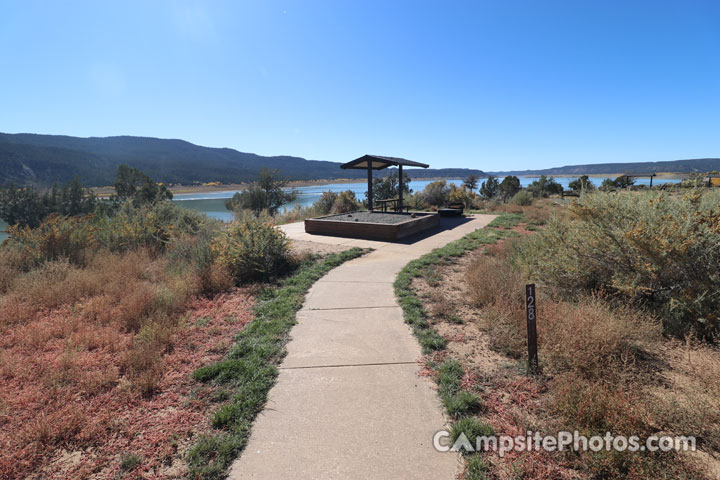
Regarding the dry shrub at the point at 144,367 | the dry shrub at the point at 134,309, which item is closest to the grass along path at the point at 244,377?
the dry shrub at the point at 144,367

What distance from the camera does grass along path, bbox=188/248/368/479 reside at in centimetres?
228

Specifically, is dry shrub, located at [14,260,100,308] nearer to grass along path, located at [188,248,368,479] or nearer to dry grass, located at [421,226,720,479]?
grass along path, located at [188,248,368,479]

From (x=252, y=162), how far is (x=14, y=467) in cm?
17388

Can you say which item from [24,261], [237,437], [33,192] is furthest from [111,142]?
[237,437]

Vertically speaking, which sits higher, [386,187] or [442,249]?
[386,187]

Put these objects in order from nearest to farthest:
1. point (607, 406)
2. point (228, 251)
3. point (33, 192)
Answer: point (607, 406) < point (228, 251) < point (33, 192)

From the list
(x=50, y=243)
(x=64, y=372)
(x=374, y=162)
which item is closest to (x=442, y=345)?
(x=64, y=372)

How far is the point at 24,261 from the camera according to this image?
753 cm

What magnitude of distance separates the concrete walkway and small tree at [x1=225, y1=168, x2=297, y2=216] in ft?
77.1

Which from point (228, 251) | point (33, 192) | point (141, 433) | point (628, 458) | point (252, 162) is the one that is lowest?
point (141, 433)

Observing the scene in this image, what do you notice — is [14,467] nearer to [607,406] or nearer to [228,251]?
[607,406]

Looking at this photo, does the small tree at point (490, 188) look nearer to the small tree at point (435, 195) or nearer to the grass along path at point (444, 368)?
the small tree at point (435, 195)

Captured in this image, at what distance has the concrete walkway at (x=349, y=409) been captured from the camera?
2.17 metres

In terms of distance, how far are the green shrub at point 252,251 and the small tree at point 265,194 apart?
19.6 m
